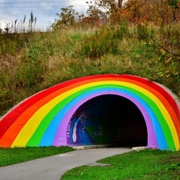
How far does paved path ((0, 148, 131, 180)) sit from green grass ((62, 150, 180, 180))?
0.40m

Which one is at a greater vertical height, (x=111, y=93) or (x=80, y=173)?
(x=111, y=93)

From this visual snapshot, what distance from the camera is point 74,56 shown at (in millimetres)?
19078

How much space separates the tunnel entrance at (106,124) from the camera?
14.9m

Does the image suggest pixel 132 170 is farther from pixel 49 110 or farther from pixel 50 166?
pixel 49 110

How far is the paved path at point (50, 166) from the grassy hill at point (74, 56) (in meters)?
4.04

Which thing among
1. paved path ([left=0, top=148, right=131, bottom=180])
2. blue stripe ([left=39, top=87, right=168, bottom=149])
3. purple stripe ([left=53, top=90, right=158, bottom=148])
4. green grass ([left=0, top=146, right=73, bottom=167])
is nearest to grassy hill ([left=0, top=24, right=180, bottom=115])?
blue stripe ([left=39, top=87, right=168, bottom=149])

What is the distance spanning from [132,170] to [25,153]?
4.41 metres

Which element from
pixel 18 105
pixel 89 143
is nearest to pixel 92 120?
pixel 89 143

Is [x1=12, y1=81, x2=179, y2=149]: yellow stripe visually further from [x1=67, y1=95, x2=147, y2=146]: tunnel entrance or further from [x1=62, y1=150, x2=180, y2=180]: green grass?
[x1=62, y1=150, x2=180, y2=180]: green grass

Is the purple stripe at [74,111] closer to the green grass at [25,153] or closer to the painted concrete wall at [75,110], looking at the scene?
the painted concrete wall at [75,110]

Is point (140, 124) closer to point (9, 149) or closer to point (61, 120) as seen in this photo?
point (61, 120)

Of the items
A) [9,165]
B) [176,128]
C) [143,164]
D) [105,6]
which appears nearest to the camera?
[143,164]

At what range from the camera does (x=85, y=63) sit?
17984mm

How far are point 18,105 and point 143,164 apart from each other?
680 cm
